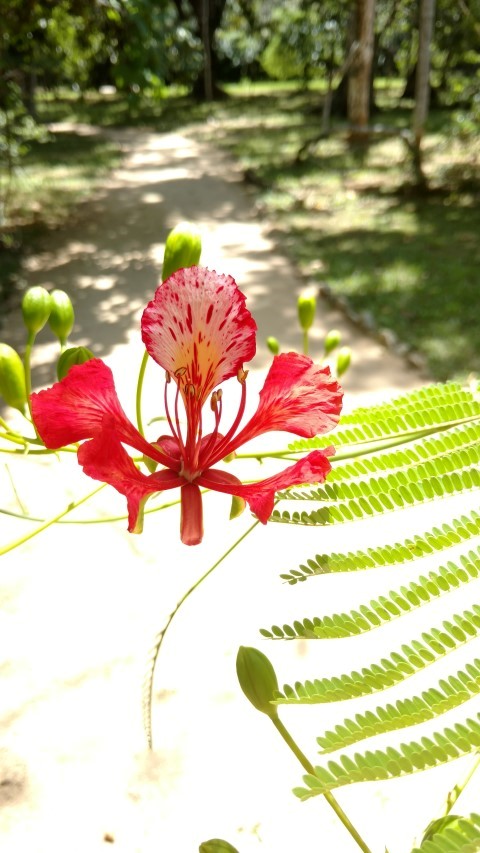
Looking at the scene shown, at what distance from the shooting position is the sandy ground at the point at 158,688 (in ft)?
7.10

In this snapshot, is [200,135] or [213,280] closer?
[213,280]

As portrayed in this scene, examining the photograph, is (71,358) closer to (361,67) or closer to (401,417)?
(401,417)

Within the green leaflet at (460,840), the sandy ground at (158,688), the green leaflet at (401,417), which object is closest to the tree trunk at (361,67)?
the sandy ground at (158,688)

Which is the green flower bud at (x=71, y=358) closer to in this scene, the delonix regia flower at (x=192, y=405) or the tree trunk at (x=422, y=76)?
the delonix regia flower at (x=192, y=405)

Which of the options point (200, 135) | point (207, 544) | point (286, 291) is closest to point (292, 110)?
point (200, 135)

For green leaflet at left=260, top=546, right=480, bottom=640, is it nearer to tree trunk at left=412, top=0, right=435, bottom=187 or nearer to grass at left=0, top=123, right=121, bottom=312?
grass at left=0, top=123, right=121, bottom=312

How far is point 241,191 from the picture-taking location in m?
10.9

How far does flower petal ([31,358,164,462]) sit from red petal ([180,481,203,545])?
82 millimetres

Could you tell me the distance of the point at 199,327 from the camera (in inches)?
24.8

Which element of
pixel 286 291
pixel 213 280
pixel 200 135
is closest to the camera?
pixel 213 280

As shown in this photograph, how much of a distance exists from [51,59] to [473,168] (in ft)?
16.4

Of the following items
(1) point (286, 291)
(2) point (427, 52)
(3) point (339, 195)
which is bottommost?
(1) point (286, 291)

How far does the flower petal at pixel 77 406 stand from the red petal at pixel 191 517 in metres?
0.08

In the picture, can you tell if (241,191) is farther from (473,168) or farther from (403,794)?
(403,794)
